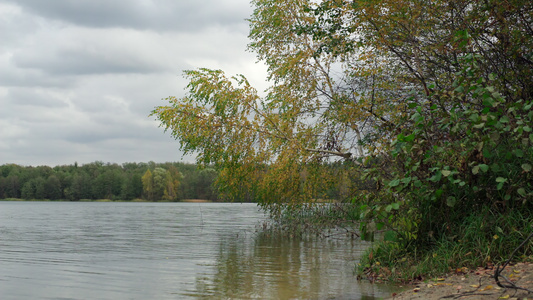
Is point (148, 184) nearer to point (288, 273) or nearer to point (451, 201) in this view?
point (288, 273)

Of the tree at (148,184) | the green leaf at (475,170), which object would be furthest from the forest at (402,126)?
the tree at (148,184)

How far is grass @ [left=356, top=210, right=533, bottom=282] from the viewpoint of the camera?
7441 mm

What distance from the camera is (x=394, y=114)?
41.9 ft

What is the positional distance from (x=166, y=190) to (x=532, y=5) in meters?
105

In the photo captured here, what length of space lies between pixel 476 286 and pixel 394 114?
711 cm

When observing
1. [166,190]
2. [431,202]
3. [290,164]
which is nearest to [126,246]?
[290,164]

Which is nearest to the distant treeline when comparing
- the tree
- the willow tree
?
the tree

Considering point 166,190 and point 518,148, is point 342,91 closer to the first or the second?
point 518,148

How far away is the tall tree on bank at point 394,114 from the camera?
7.81 m

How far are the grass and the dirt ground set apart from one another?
34 cm

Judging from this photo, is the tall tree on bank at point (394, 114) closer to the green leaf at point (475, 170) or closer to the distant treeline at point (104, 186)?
the green leaf at point (475, 170)

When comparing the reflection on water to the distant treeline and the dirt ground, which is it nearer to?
the dirt ground

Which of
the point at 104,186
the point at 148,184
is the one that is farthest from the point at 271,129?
the point at 104,186

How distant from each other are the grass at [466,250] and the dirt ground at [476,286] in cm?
34
